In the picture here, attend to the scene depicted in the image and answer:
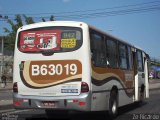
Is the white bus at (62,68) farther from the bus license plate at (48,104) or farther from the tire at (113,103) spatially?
the tire at (113,103)

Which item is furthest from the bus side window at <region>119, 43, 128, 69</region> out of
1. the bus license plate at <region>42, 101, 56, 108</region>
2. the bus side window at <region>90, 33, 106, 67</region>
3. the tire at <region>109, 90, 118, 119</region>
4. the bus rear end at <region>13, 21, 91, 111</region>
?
the bus license plate at <region>42, 101, 56, 108</region>

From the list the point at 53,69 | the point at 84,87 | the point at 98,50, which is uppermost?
the point at 98,50

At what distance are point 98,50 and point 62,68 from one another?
1.43 meters

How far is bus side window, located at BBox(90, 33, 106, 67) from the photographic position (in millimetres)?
12748

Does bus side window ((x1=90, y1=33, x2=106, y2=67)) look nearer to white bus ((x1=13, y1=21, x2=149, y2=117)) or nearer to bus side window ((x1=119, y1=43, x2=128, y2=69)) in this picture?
white bus ((x1=13, y1=21, x2=149, y2=117))

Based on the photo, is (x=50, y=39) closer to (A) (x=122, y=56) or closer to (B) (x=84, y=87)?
(B) (x=84, y=87)

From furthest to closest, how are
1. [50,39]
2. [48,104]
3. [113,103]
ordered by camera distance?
[113,103], [50,39], [48,104]

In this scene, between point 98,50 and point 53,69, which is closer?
point 53,69

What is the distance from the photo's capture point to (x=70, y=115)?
15.8 m

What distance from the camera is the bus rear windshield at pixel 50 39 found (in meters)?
12.5

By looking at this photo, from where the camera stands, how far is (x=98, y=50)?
43.2ft

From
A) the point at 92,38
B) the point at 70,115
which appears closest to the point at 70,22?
the point at 92,38

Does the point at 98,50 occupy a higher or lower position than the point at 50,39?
lower

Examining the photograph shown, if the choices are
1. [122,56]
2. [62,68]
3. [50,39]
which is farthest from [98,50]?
[122,56]
